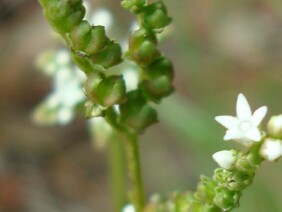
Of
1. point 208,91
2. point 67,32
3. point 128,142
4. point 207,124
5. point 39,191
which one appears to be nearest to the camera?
point 67,32

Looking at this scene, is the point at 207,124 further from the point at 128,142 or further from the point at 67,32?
the point at 67,32

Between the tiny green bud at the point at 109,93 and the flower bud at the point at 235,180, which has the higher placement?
the tiny green bud at the point at 109,93

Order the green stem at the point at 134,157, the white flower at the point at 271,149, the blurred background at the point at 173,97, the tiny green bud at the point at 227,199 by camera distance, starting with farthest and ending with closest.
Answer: the blurred background at the point at 173,97
the green stem at the point at 134,157
the tiny green bud at the point at 227,199
the white flower at the point at 271,149

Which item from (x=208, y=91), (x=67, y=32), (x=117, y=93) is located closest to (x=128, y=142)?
(x=117, y=93)

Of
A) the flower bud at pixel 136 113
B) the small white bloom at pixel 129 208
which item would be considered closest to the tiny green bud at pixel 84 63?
the flower bud at pixel 136 113

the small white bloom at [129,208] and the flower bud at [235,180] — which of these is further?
the small white bloom at [129,208]

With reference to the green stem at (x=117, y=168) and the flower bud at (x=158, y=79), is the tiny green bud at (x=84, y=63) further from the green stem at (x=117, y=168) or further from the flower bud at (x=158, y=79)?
the green stem at (x=117, y=168)
